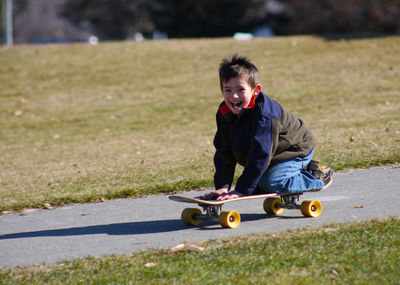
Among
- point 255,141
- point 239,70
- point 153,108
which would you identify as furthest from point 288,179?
point 153,108

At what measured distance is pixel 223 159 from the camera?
194 inches

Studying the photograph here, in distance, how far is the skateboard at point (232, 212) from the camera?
4.55 metres

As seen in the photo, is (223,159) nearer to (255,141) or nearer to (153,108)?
(255,141)

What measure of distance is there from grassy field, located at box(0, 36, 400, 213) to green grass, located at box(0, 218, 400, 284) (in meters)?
2.26

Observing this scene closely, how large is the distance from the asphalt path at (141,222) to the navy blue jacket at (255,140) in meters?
0.44

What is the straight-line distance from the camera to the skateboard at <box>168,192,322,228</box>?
4551 mm

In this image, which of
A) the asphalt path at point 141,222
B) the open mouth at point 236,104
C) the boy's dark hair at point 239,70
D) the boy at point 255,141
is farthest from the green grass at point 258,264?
the boy's dark hair at point 239,70

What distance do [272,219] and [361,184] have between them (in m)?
1.47

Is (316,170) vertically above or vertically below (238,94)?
below

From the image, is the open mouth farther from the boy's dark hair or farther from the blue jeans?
the blue jeans

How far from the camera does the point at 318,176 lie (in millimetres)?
5098

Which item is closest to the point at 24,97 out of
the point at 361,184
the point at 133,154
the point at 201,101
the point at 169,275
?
the point at 201,101

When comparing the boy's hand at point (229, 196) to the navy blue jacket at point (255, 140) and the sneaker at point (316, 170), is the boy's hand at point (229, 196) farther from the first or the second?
the sneaker at point (316, 170)

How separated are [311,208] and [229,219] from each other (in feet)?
2.41
